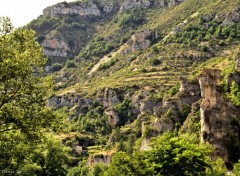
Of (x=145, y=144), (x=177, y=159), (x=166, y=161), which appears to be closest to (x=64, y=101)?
(x=145, y=144)

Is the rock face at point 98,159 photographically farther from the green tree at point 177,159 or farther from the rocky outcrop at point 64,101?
the rocky outcrop at point 64,101

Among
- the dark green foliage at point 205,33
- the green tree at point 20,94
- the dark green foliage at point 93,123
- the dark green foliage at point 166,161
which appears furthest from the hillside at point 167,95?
the green tree at point 20,94

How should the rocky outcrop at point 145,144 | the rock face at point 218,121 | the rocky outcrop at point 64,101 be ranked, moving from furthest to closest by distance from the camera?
the rocky outcrop at point 64,101, the rocky outcrop at point 145,144, the rock face at point 218,121

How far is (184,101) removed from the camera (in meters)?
90.1

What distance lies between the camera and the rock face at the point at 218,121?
63.8 meters

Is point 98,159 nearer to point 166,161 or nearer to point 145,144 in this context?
point 145,144

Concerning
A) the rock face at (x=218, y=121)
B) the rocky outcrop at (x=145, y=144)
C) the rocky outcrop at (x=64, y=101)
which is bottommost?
the rocky outcrop at (x=145, y=144)

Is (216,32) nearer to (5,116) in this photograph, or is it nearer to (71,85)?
(71,85)

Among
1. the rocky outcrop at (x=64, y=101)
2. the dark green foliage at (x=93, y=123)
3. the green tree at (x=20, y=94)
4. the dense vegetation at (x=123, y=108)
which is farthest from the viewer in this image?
the rocky outcrop at (x=64, y=101)

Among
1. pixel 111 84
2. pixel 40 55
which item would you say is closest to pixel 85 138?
pixel 111 84

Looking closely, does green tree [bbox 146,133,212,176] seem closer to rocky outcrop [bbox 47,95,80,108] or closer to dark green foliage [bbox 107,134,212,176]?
dark green foliage [bbox 107,134,212,176]

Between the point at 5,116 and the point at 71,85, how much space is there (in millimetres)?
171018

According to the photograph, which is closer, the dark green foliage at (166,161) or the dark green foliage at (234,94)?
the dark green foliage at (166,161)

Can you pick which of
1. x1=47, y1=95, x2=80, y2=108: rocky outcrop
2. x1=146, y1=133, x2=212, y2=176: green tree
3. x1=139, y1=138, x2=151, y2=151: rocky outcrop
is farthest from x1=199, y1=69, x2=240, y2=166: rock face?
x1=47, y1=95, x2=80, y2=108: rocky outcrop
